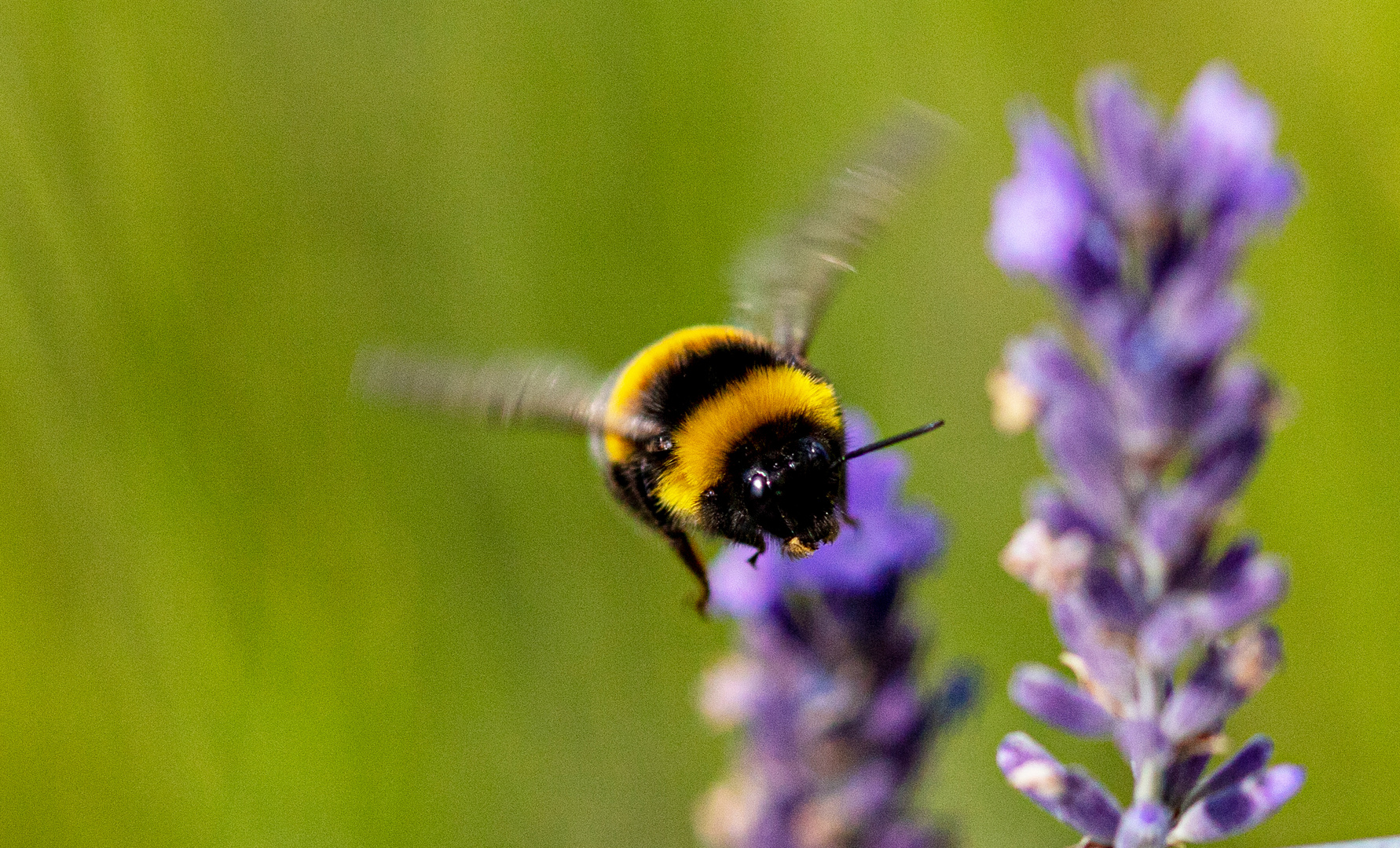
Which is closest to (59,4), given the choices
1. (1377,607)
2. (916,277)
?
(916,277)

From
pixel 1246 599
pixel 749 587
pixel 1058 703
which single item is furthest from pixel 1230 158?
pixel 749 587

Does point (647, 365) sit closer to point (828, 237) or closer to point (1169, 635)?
point (828, 237)

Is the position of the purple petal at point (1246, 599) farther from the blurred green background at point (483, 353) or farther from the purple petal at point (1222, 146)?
the blurred green background at point (483, 353)

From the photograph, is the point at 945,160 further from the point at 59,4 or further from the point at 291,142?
the point at 59,4

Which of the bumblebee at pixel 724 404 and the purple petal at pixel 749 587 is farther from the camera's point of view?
the purple petal at pixel 749 587

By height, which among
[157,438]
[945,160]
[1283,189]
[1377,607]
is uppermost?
[945,160]

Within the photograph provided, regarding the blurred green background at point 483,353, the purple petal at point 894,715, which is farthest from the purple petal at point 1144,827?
the blurred green background at point 483,353
